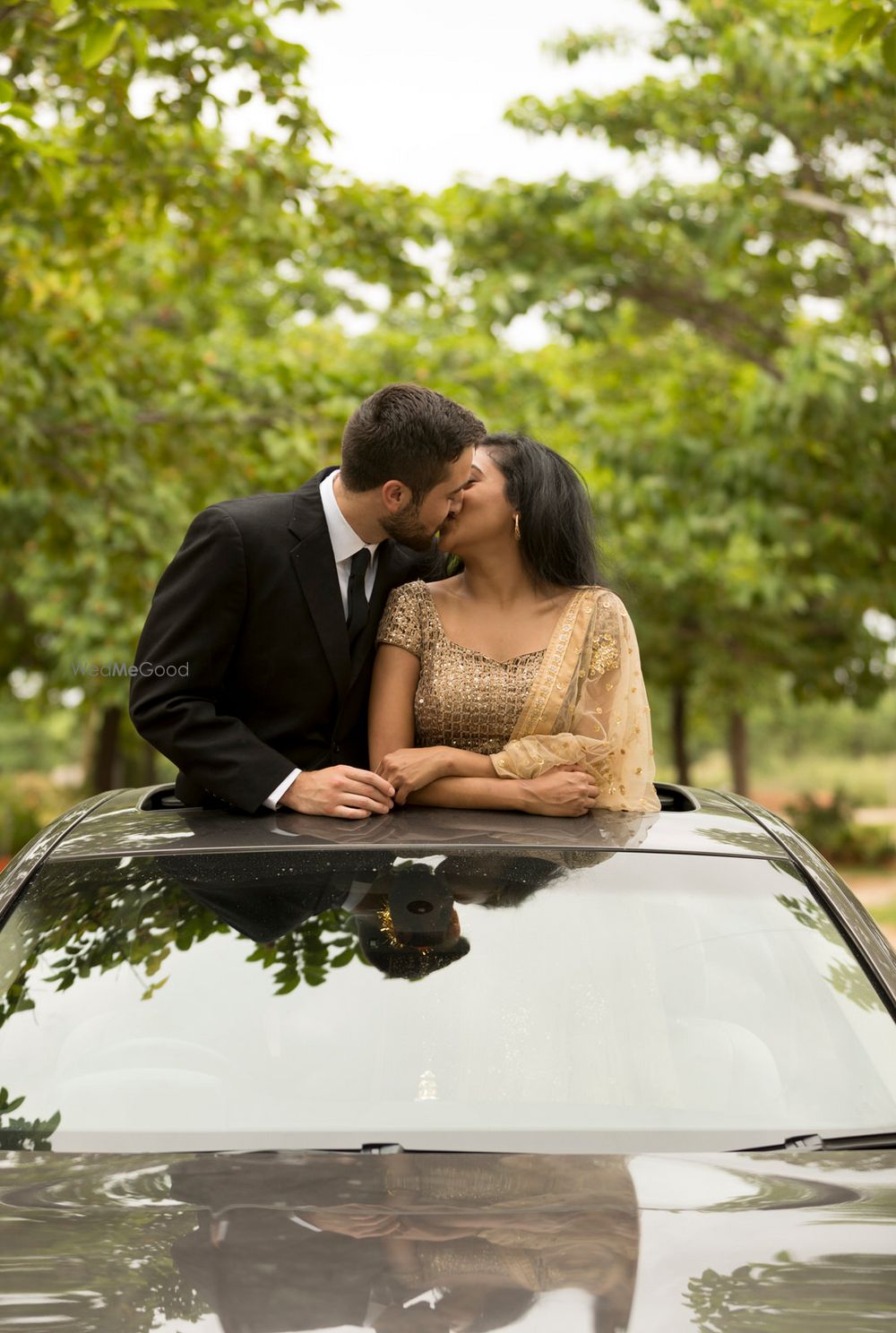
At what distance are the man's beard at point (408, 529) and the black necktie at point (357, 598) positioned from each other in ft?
0.29

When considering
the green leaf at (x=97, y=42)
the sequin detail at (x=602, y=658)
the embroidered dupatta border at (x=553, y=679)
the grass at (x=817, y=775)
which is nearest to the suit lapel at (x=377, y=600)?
the embroidered dupatta border at (x=553, y=679)

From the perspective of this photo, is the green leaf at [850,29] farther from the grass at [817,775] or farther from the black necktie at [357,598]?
the grass at [817,775]

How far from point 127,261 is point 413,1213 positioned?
15324 millimetres

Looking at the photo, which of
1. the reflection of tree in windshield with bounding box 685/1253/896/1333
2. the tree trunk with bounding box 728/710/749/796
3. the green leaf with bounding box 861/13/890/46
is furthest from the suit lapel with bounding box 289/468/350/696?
the tree trunk with bounding box 728/710/749/796

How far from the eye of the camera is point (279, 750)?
351 cm

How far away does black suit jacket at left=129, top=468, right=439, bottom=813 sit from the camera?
10.8 feet

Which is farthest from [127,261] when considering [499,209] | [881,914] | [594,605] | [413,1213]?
[413,1213]

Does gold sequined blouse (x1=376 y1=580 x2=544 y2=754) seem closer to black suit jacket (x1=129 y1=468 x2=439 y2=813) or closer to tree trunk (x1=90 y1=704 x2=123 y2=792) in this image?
black suit jacket (x1=129 y1=468 x2=439 y2=813)

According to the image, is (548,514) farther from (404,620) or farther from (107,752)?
(107,752)

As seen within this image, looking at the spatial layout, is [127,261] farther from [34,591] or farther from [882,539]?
[882,539]

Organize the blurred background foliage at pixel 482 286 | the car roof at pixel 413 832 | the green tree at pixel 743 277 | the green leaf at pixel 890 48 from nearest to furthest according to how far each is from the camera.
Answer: the car roof at pixel 413 832 < the green leaf at pixel 890 48 < the blurred background foliage at pixel 482 286 < the green tree at pixel 743 277

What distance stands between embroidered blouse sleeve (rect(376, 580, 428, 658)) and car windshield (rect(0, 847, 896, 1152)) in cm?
90

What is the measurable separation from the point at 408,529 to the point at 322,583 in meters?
0.23

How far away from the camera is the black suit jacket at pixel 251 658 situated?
3.30 meters
